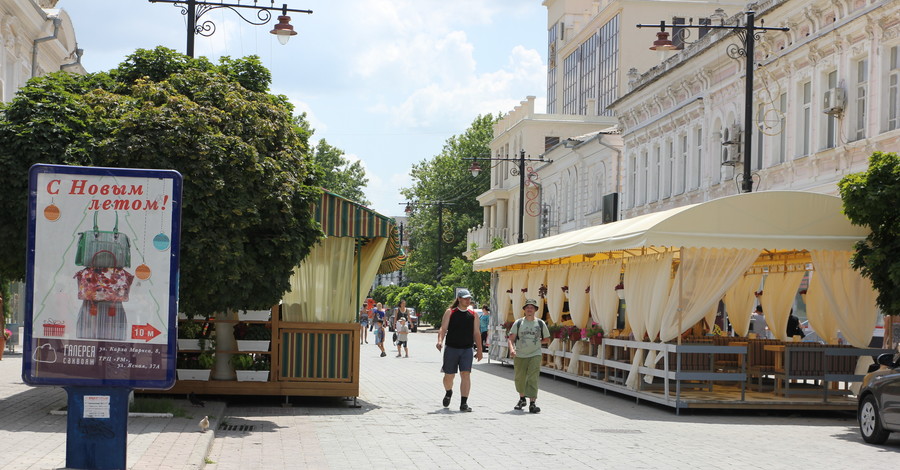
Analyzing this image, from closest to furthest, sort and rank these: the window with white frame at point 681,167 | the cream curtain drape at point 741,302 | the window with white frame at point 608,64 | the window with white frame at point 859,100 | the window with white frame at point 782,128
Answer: the cream curtain drape at point 741,302
the window with white frame at point 859,100
the window with white frame at point 782,128
the window with white frame at point 681,167
the window with white frame at point 608,64

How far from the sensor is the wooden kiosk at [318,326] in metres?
16.8

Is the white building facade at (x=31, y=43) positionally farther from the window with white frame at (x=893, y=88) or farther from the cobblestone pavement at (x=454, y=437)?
the window with white frame at (x=893, y=88)

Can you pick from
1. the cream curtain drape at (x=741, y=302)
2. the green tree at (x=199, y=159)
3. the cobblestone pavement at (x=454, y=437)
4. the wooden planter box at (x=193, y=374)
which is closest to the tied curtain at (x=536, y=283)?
the cream curtain drape at (x=741, y=302)

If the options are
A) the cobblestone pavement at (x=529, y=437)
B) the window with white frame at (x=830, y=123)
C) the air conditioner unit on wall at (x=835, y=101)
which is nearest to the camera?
the cobblestone pavement at (x=529, y=437)

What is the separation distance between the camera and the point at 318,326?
674 inches

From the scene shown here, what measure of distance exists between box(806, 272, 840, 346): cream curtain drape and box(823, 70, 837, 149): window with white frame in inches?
422

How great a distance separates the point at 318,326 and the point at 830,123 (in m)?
17.0

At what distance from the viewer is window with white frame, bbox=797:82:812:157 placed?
30958mm

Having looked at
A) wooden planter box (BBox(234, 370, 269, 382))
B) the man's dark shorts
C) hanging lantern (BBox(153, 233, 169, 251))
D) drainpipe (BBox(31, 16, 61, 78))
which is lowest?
wooden planter box (BBox(234, 370, 269, 382))

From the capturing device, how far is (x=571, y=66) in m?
82.9

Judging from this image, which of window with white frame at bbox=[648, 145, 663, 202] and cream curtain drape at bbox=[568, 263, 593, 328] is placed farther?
window with white frame at bbox=[648, 145, 663, 202]

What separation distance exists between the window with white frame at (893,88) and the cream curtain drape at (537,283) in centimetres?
810

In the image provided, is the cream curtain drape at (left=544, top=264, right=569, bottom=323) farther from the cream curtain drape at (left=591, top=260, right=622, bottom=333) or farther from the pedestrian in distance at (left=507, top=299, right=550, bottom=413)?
the pedestrian in distance at (left=507, top=299, right=550, bottom=413)

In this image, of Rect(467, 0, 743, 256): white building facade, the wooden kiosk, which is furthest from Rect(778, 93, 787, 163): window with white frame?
the wooden kiosk
